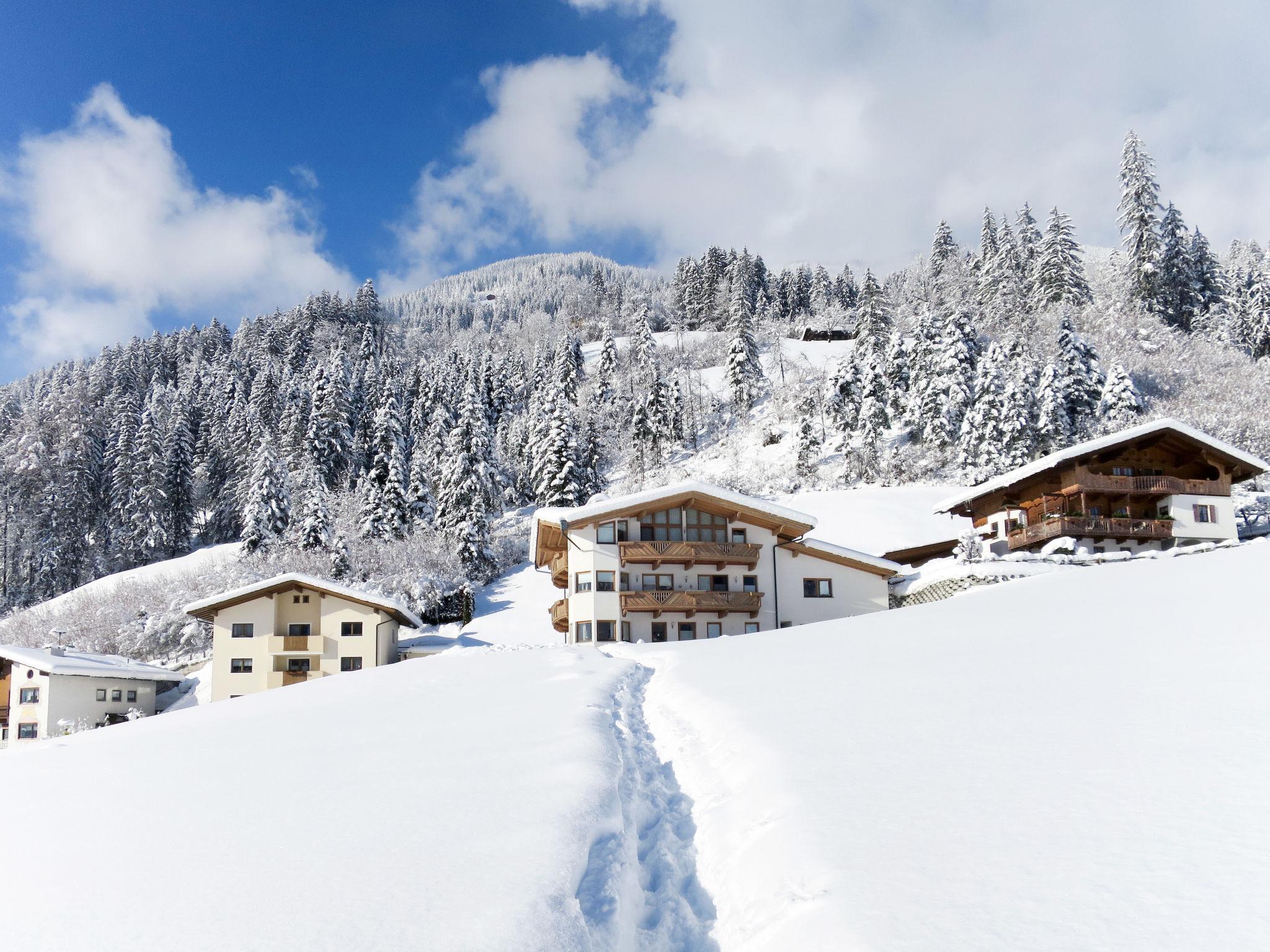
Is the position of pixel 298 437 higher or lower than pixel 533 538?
higher

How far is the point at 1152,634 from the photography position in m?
12.1

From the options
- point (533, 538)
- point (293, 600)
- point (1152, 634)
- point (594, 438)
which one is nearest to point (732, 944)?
point (1152, 634)

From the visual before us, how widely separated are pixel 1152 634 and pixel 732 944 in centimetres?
1015

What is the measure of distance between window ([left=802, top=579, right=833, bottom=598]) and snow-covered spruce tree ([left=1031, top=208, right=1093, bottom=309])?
56.8 meters

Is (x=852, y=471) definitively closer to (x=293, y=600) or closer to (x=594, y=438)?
(x=594, y=438)

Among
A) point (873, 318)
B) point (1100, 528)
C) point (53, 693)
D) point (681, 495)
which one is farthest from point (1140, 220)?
point (53, 693)

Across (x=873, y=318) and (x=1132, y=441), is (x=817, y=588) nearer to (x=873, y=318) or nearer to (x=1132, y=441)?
(x=1132, y=441)

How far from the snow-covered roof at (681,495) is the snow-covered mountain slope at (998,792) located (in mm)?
21706

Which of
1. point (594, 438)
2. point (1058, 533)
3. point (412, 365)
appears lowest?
point (1058, 533)

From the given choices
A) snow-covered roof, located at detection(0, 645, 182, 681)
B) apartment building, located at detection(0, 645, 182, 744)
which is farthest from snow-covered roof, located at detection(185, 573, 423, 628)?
apartment building, located at detection(0, 645, 182, 744)

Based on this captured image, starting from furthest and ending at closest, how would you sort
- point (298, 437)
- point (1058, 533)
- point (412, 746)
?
point (298, 437)
point (1058, 533)
point (412, 746)

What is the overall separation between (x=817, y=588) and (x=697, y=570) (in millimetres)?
6007

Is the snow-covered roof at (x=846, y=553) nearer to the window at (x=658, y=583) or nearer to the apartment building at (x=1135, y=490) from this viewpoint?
the window at (x=658, y=583)

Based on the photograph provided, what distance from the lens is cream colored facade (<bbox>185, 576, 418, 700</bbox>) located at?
A: 4044 centimetres
